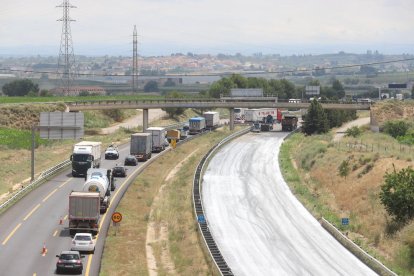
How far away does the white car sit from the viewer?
4906 cm

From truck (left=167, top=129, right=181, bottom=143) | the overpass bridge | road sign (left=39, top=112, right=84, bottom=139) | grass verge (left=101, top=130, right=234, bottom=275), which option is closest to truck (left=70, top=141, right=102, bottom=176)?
road sign (left=39, top=112, right=84, bottom=139)

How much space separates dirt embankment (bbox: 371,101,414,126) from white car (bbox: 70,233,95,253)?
11484 centimetres

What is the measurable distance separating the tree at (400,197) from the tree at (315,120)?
86721mm

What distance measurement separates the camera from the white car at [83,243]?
161 feet

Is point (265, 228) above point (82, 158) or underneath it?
underneath

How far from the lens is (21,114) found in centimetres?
15038

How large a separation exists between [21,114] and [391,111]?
8245cm

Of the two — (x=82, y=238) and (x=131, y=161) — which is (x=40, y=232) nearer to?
(x=82, y=238)

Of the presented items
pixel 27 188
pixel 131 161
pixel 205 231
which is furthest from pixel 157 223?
pixel 131 161

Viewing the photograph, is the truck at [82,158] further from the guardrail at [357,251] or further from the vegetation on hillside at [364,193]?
the guardrail at [357,251]

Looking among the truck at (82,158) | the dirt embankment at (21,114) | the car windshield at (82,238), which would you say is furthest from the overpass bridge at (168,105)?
the car windshield at (82,238)

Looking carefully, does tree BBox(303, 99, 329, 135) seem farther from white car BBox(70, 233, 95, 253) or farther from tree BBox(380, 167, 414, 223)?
white car BBox(70, 233, 95, 253)

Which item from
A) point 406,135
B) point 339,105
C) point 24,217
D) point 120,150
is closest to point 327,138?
point 406,135

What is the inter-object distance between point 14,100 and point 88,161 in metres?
103
